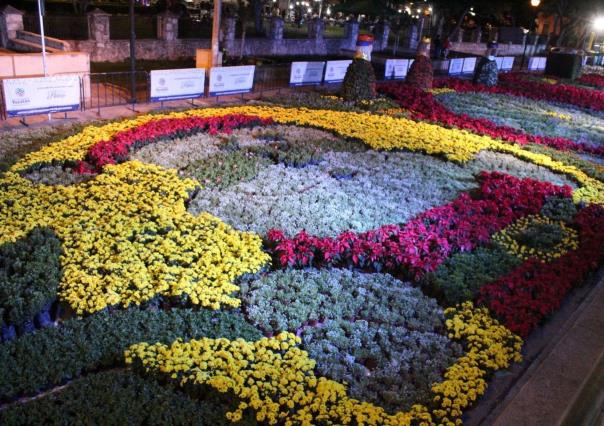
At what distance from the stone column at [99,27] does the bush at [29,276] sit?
14968 millimetres

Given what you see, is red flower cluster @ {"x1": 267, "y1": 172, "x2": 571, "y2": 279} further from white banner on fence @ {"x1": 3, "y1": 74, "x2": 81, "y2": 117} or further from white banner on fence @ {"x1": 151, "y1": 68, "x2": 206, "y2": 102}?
white banner on fence @ {"x1": 151, "y1": 68, "x2": 206, "y2": 102}

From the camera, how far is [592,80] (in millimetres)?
28891

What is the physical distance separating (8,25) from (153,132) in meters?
9.27

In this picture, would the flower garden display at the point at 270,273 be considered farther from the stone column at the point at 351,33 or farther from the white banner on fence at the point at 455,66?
the stone column at the point at 351,33

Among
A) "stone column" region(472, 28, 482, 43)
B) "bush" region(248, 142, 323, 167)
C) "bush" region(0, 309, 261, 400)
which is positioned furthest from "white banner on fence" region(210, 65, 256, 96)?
"stone column" region(472, 28, 482, 43)

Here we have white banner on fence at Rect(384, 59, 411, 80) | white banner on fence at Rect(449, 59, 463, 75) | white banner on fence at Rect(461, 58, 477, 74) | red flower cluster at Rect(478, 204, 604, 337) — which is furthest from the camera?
white banner on fence at Rect(461, 58, 477, 74)

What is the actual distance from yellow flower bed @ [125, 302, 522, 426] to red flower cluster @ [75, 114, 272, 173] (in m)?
5.43

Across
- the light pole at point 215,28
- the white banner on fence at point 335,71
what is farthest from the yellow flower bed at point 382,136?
the white banner on fence at point 335,71

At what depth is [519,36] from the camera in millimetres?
44906

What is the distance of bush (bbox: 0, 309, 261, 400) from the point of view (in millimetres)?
5195

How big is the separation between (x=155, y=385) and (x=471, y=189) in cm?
759

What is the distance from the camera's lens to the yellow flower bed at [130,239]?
6.62 meters

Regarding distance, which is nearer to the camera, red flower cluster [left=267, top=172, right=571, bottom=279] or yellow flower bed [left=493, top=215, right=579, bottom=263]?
red flower cluster [left=267, top=172, right=571, bottom=279]

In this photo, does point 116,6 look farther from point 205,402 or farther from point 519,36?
point 205,402
